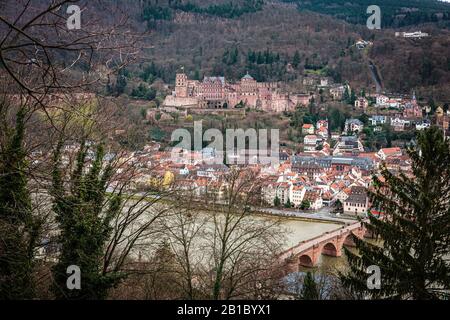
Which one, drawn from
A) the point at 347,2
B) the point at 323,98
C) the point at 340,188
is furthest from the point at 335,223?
the point at 347,2

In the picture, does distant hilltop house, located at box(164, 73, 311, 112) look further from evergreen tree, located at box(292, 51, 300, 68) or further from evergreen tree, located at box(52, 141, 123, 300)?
evergreen tree, located at box(52, 141, 123, 300)

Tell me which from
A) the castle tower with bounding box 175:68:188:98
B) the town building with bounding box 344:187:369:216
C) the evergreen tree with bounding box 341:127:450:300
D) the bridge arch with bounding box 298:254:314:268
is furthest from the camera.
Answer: the castle tower with bounding box 175:68:188:98

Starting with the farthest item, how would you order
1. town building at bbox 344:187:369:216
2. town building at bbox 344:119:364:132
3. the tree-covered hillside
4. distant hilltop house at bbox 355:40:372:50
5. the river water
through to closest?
the tree-covered hillside → distant hilltop house at bbox 355:40:372:50 → town building at bbox 344:119:364:132 → town building at bbox 344:187:369:216 → the river water

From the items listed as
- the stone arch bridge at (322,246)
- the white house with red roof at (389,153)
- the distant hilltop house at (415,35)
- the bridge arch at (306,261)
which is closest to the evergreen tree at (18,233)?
the stone arch bridge at (322,246)

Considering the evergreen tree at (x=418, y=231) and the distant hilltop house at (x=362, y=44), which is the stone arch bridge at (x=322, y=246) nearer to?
the evergreen tree at (x=418, y=231)

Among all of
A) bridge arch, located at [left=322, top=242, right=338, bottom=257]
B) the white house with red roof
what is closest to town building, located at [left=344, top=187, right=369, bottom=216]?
bridge arch, located at [left=322, top=242, right=338, bottom=257]
